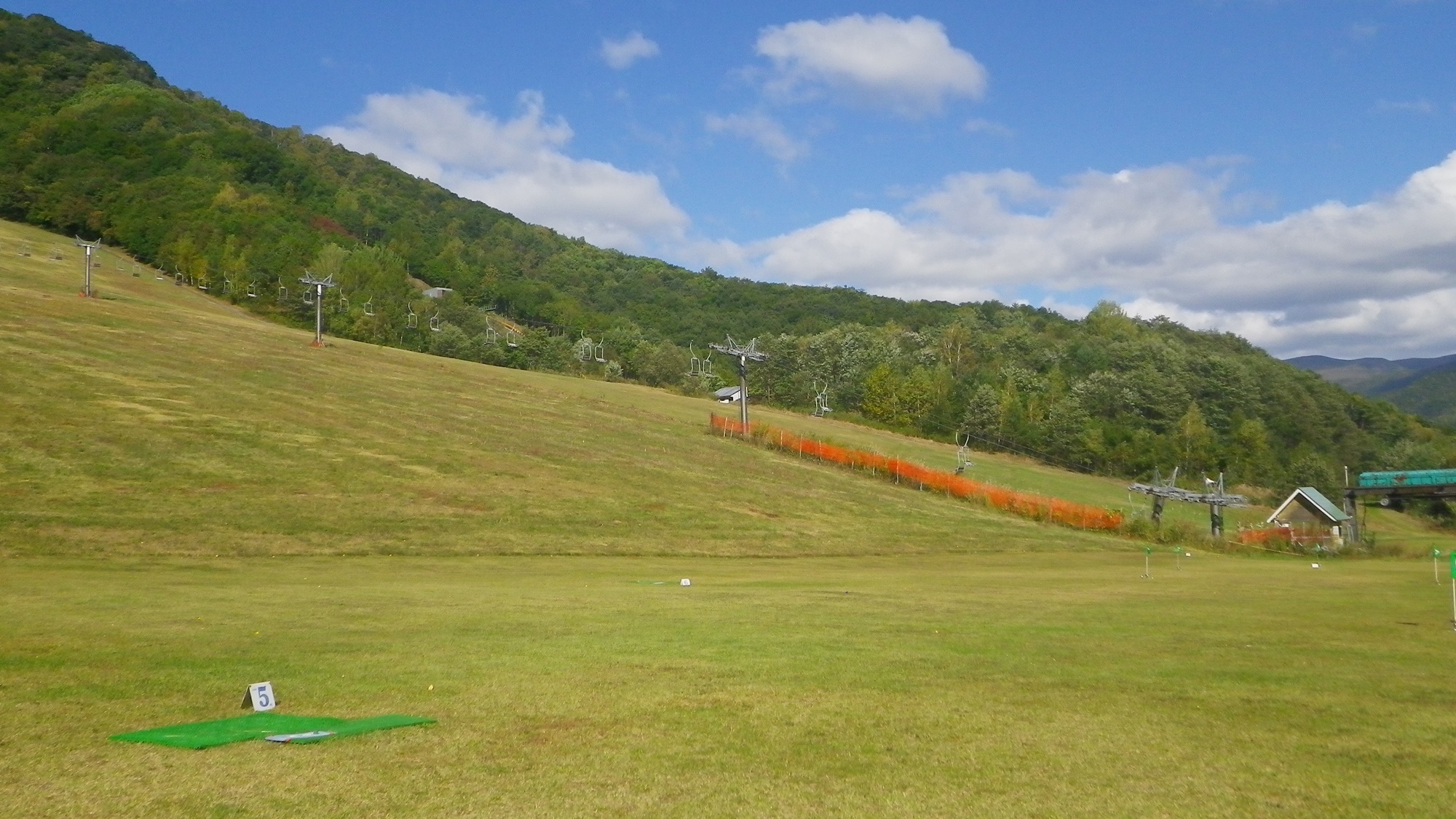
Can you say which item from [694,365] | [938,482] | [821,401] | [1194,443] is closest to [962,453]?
[938,482]

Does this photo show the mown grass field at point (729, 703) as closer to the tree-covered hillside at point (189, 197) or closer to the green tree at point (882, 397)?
the tree-covered hillside at point (189, 197)

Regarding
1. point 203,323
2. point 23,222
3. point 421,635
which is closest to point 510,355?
point 203,323

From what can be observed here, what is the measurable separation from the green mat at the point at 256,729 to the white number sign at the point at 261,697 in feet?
0.36

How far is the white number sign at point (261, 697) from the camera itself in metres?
10.9

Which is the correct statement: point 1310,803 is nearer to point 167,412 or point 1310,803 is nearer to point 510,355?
point 167,412

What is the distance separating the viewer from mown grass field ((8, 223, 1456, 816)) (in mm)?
8703

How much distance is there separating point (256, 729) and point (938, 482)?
5950cm

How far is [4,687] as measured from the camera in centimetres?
1135

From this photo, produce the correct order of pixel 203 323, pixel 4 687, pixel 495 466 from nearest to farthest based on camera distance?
pixel 4 687 < pixel 495 466 < pixel 203 323

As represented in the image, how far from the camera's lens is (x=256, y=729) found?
32.9 feet

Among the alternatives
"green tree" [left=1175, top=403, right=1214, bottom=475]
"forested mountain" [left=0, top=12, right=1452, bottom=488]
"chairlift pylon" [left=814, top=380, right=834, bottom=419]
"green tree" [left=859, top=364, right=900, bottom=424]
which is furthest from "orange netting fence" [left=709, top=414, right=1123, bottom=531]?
"green tree" [left=1175, top=403, right=1214, bottom=475]

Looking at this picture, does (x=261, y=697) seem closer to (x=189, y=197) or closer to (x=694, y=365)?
(x=694, y=365)

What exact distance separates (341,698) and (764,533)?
34.7 m

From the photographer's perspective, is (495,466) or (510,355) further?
(510,355)
